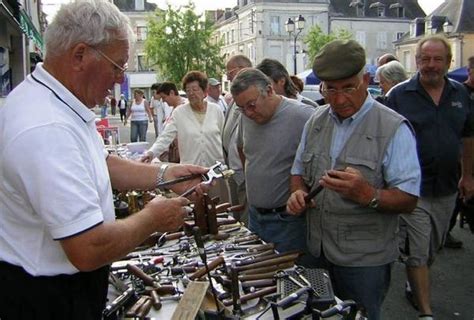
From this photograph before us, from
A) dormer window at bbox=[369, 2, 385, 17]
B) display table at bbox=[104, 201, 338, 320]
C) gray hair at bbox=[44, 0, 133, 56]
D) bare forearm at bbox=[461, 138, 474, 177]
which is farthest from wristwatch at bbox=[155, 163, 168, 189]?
dormer window at bbox=[369, 2, 385, 17]

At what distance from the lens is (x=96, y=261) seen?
1.45m

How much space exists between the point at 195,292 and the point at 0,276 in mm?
710

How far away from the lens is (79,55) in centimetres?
154

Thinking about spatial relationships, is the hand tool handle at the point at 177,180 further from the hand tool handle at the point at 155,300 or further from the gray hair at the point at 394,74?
the gray hair at the point at 394,74

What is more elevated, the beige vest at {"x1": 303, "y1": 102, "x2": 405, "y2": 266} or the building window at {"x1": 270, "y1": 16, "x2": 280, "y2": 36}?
the building window at {"x1": 270, "y1": 16, "x2": 280, "y2": 36}

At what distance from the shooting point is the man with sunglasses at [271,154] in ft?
10.4

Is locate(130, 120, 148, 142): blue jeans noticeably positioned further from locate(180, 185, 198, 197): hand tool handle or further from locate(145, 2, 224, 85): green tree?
locate(145, 2, 224, 85): green tree

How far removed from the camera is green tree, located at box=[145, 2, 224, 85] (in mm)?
35281

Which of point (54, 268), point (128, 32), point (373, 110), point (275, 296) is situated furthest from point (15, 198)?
point (373, 110)

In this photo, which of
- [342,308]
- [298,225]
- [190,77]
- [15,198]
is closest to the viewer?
[15,198]

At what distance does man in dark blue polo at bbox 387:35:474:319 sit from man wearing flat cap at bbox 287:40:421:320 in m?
1.11

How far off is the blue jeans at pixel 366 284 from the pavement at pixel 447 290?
5.39 ft

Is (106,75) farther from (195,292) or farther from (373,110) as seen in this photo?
(373,110)

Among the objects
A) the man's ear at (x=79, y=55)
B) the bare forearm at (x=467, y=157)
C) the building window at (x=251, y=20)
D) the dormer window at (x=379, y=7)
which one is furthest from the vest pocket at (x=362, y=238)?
the dormer window at (x=379, y=7)
